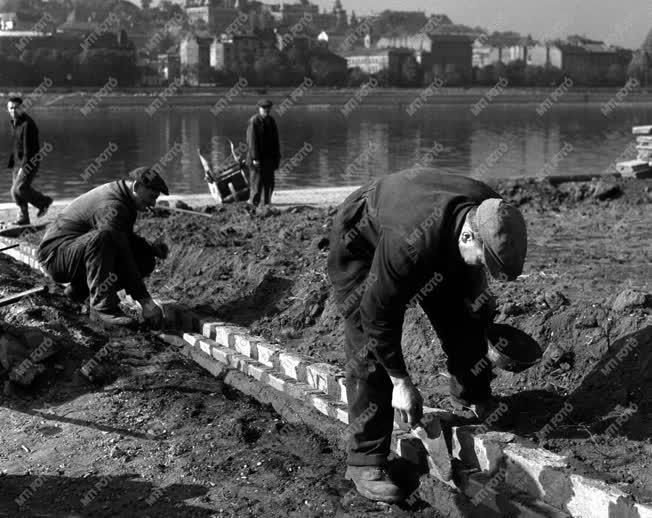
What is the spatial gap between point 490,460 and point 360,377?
79 centimetres

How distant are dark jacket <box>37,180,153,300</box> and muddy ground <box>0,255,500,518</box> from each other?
804mm

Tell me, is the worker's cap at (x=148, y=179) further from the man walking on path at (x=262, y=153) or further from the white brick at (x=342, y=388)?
the man walking on path at (x=262, y=153)

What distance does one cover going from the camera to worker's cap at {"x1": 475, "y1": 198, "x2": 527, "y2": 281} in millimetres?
3949

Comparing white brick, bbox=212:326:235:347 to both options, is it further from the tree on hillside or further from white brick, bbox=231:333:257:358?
the tree on hillside

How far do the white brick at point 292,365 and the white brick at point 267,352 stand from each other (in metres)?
0.09

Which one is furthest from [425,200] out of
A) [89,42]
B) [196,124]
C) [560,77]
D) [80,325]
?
[560,77]

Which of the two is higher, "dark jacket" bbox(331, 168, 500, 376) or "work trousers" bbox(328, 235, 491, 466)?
"dark jacket" bbox(331, 168, 500, 376)

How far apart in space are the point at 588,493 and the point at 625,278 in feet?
10.4

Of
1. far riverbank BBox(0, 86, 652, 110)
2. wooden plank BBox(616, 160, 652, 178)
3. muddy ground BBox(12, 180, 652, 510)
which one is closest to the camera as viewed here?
muddy ground BBox(12, 180, 652, 510)

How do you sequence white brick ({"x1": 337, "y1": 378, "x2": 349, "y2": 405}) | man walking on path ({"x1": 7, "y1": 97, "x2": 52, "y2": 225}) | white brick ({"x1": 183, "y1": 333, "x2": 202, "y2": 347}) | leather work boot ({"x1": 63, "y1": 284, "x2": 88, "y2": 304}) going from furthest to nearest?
1. man walking on path ({"x1": 7, "y1": 97, "x2": 52, "y2": 225})
2. leather work boot ({"x1": 63, "y1": 284, "x2": 88, "y2": 304})
3. white brick ({"x1": 183, "y1": 333, "x2": 202, "y2": 347})
4. white brick ({"x1": 337, "y1": 378, "x2": 349, "y2": 405})

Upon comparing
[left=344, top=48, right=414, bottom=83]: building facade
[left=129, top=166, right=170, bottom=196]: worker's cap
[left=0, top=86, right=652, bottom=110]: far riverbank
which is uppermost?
[left=129, top=166, right=170, bottom=196]: worker's cap

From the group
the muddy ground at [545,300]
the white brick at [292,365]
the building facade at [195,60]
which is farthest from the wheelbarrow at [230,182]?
the building facade at [195,60]

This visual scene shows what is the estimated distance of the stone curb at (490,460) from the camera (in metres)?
4.32

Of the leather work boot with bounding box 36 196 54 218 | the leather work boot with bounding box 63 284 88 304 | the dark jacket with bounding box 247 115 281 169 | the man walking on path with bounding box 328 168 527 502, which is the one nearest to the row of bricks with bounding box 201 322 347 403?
the man walking on path with bounding box 328 168 527 502
